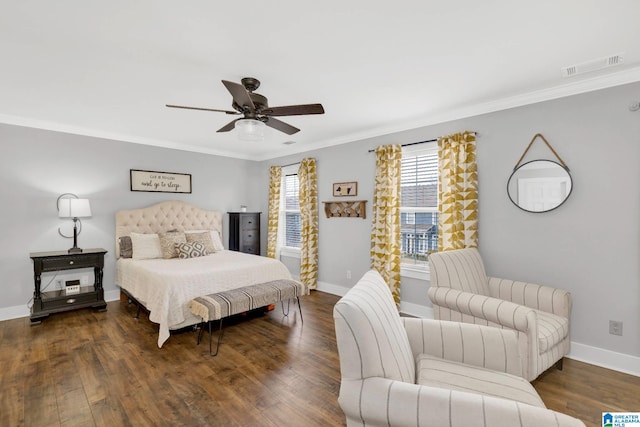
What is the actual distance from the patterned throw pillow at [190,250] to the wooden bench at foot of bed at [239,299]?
52.3 inches

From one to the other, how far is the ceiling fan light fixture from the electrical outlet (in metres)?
3.54

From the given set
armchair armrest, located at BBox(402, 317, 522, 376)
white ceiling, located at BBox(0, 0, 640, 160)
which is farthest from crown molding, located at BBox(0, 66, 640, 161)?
armchair armrest, located at BBox(402, 317, 522, 376)

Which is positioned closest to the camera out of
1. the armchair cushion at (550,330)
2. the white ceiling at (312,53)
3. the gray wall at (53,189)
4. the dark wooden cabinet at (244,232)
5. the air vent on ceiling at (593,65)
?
the white ceiling at (312,53)

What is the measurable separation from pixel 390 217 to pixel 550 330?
2118 mm

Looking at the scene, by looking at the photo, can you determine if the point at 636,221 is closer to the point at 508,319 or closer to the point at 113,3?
the point at 508,319

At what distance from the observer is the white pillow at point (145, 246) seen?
4.22 metres

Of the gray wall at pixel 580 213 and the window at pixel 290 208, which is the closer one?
the gray wall at pixel 580 213

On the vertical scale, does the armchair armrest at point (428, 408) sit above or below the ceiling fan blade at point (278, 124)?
below

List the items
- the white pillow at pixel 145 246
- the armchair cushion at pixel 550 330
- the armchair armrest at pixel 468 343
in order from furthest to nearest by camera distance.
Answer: the white pillow at pixel 145 246, the armchair cushion at pixel 550 330, the armchair armrest at pixel 468 343

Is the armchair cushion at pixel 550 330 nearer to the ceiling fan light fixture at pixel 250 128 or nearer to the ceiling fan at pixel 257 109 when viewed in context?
the ceiling fan at pixel 257 109

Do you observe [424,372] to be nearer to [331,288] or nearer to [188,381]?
[188,381]

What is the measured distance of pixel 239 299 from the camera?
3.07m

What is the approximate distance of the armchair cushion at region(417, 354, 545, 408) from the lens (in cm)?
136

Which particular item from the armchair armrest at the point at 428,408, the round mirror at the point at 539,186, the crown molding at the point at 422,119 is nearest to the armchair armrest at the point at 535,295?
the round mirror at the point at 539,186
